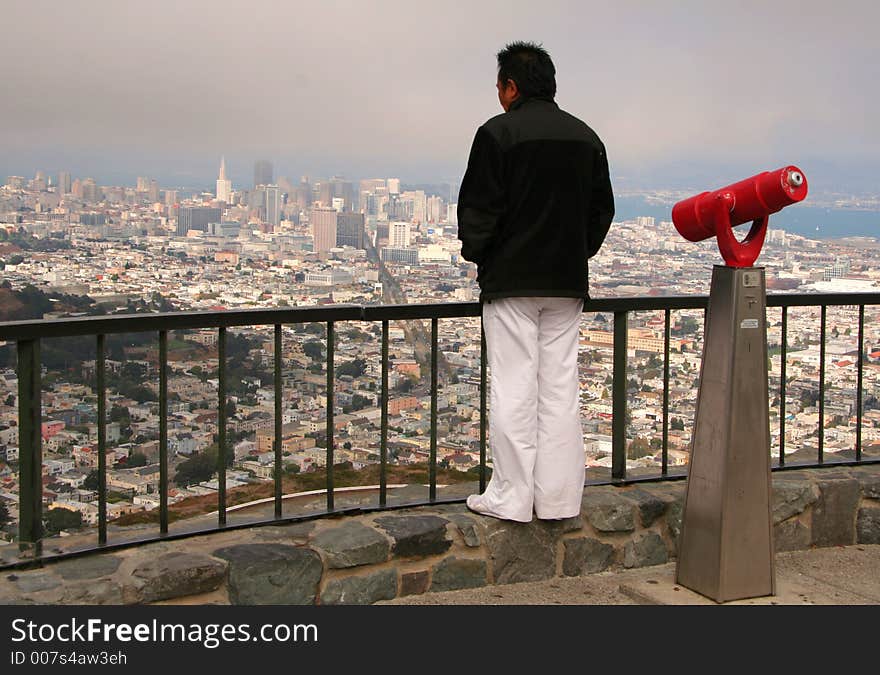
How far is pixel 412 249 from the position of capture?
36.2 ft

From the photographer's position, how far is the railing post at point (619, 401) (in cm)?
435

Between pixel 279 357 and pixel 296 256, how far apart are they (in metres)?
8.78

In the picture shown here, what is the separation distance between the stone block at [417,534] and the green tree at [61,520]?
1.16 metres

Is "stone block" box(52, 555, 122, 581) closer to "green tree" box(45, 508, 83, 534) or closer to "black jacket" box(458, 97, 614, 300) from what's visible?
"green tree" box(45, 508, 83, 534)

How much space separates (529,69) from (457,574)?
2010 millimetres

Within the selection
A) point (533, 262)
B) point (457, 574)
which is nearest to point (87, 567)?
point (457, 574)

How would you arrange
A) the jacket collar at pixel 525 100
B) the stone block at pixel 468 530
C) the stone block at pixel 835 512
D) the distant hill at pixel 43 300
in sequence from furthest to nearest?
the distant hill at pixel 43 300, the stone block at pixel 835 512, the stone block at pixel 468 530, the jacket collar at pixel 525 100

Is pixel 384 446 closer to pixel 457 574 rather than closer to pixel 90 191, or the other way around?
pixel 457 574

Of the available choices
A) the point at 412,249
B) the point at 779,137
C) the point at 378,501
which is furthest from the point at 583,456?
the point at 779,137

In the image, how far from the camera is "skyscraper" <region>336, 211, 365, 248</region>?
12.4 meters

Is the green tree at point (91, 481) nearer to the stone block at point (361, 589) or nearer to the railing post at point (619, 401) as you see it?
the stone block at point (361, 589)

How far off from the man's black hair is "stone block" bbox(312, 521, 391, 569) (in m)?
1.81

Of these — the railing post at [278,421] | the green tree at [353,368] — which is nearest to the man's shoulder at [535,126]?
the railing post at [278,421]

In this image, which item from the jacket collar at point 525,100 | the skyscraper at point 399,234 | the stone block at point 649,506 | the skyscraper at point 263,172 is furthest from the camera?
the skyscraper at point 263,172
